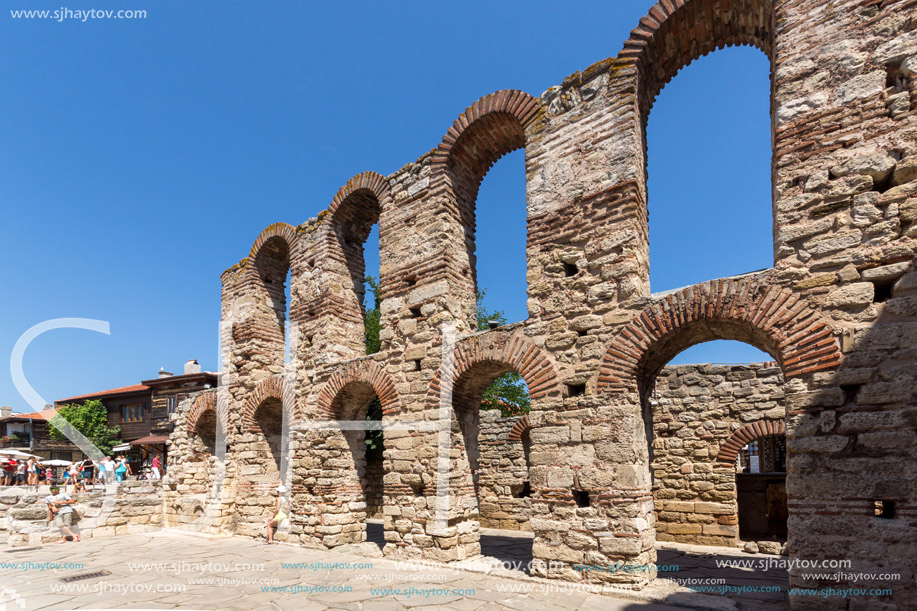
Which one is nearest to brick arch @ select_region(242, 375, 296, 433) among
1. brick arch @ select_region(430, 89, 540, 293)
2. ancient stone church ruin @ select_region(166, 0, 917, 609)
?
ancient stone church ruin @ select_region(166, 0, 917, 609)

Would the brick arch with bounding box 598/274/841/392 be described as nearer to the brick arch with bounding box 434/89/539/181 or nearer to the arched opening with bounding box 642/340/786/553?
the arched opening with bounding box 642/340/786/553

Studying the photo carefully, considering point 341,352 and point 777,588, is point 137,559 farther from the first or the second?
point 777,588

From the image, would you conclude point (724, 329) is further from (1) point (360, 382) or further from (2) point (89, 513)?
(2) point (89, 513)

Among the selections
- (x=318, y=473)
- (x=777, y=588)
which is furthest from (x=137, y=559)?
(x=777, y=588)

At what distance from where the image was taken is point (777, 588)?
5.57m

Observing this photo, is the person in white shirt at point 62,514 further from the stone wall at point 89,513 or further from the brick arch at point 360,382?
the brick arch at point 360,382

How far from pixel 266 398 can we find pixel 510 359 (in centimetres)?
597

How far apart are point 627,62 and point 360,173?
4.96m

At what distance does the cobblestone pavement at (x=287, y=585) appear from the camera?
5.40m

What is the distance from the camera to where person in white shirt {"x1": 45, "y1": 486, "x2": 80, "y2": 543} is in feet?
34.8

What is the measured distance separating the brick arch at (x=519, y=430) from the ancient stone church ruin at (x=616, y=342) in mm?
44

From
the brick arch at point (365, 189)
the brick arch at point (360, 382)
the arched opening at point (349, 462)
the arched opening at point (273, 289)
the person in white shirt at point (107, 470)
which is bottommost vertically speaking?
the person in white shirt at point (107, 470)

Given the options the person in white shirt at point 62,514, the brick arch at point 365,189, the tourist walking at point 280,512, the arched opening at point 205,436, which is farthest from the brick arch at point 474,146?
the person in white shirt at point 62,514

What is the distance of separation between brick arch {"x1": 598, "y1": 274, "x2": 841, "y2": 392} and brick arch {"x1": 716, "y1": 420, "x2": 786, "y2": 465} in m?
3.28
